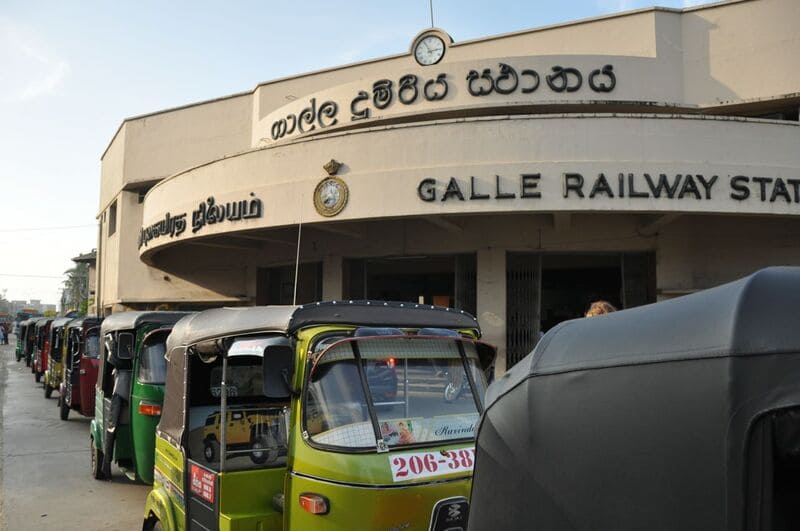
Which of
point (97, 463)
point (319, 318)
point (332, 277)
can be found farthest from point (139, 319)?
point (332, 277)

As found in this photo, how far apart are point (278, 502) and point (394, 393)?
1099 mm

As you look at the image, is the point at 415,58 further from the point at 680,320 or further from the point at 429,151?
the point at 680,320

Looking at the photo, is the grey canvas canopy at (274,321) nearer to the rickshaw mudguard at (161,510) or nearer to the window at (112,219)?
the rickshaw mudguard at (161,510)

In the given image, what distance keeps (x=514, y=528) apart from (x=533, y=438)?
10.9 inches

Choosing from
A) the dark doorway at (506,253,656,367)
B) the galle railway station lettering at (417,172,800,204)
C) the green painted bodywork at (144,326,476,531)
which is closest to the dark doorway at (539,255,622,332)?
the dark doorway at (506,253,656,367)

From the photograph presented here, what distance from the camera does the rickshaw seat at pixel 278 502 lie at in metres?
4.26

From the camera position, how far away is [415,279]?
21.8 meters

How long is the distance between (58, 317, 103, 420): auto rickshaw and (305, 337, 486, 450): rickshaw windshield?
966cm

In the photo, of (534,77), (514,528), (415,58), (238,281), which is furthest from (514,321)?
(514,528)

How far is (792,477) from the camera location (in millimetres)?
1508

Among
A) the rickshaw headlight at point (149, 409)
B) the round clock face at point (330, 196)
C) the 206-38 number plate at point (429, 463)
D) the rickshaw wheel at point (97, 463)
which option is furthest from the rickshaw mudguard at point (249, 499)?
the round clock face at point (330, 196)

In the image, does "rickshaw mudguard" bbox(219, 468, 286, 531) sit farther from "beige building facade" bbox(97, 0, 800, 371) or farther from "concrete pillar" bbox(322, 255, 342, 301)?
"concrete pillar" bbox(322, 255, 342, 301)

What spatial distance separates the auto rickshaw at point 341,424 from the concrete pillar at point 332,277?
44.6ft

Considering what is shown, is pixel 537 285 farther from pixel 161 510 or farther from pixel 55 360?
pixel 55 360
